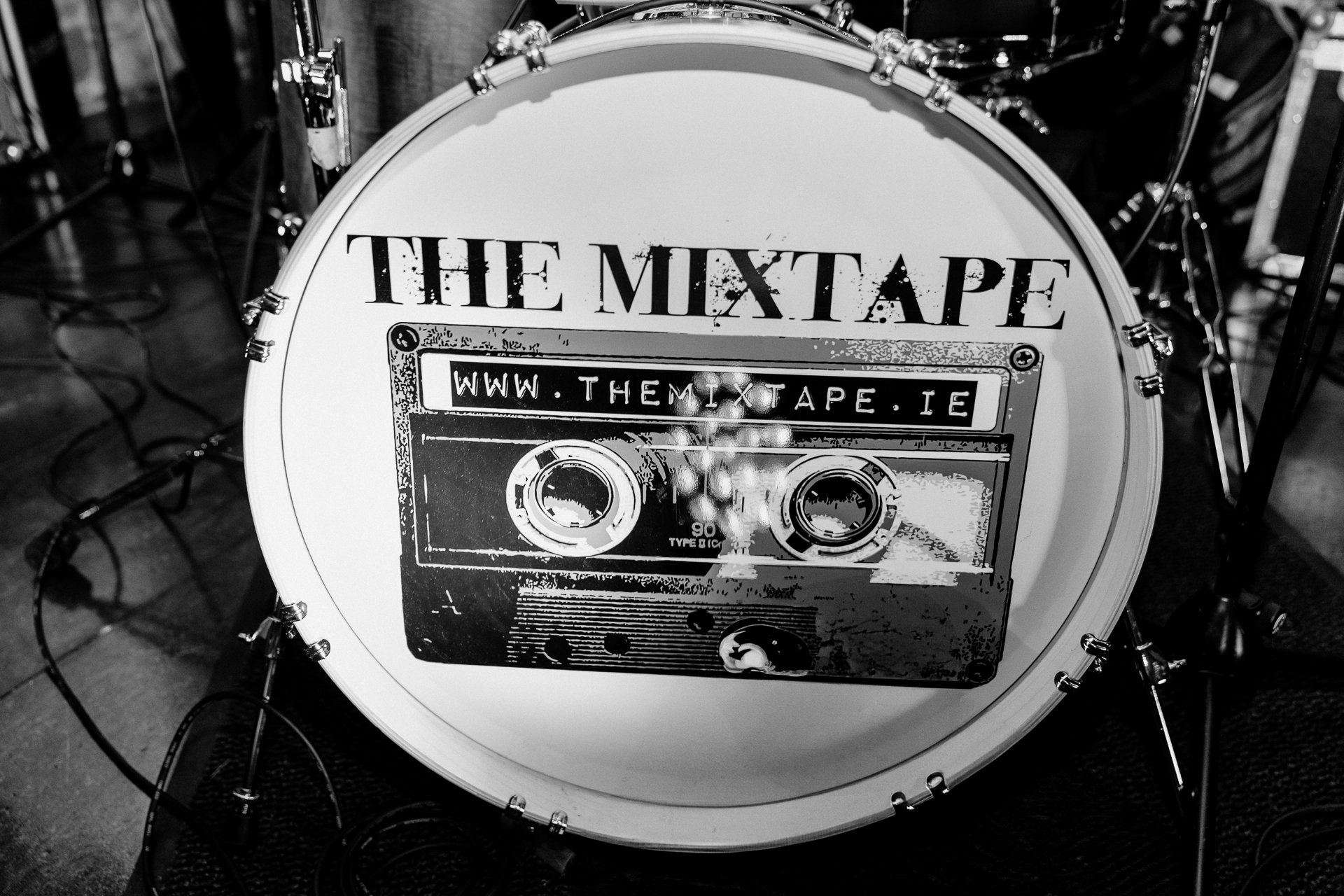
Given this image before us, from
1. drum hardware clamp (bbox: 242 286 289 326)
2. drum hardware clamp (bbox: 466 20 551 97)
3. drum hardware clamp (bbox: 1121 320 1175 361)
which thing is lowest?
drum hardware clamp (bbox: 242 286 289 326)

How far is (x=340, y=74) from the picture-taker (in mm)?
876

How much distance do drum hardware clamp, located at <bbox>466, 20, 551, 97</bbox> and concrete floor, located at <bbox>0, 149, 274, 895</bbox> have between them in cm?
81

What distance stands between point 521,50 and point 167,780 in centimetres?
82

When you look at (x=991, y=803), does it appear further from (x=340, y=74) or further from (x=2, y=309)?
(x=2, y=309)

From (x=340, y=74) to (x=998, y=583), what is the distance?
722mm

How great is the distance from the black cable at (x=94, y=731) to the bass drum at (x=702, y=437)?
0.75 feet

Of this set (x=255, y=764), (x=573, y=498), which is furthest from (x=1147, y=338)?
(x=255, y=764)

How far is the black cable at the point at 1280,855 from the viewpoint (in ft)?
3.05

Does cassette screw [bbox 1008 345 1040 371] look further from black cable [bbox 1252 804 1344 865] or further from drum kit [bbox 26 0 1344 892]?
black cable [bbox 1252 804 1344 865]

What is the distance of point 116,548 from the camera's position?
142cm

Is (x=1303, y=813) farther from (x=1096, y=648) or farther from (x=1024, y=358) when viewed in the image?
(x=1024, y=358)

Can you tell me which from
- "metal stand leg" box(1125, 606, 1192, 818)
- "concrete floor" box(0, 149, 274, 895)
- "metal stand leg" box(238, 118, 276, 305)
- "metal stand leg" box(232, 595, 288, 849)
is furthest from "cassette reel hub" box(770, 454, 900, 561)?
"metal stand leg" box(238, 118, 276, 305)

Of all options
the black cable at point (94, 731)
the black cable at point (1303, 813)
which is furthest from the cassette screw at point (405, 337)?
the black cable at point (1303, 813)

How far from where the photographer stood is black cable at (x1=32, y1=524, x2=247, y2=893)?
945 mm
